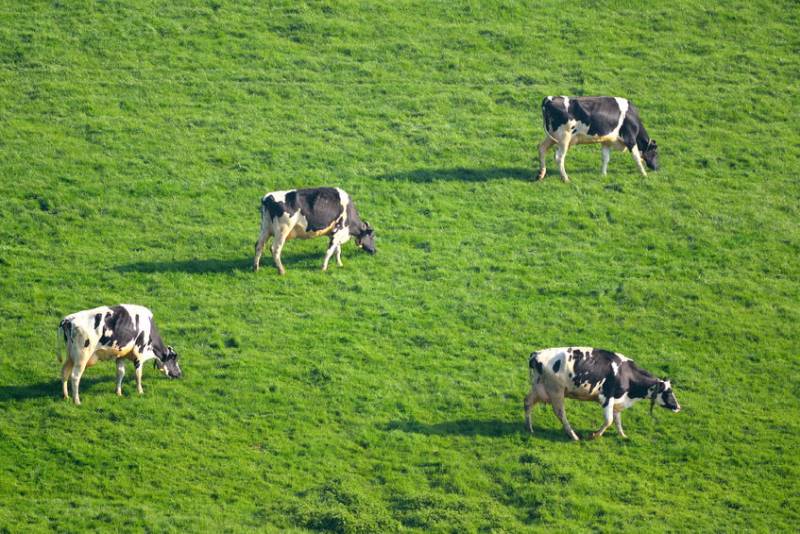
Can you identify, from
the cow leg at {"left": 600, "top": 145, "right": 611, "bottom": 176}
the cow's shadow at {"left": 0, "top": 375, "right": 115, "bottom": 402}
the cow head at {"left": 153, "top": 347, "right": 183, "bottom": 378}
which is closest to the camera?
the cow's shadow at {"left": 0, "top": 375, "right": 115, "bottom": 402}

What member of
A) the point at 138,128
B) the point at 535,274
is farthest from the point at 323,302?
the point at 138,128

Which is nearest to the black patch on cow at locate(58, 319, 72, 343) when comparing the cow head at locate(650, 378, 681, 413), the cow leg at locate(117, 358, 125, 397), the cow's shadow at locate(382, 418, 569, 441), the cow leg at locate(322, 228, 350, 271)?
the cow leg at locate(117, 358, 125, 397)

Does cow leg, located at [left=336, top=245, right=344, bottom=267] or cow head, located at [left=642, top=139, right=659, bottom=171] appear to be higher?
cow head, located at [left=642, top=139, right=659, bottom=171]

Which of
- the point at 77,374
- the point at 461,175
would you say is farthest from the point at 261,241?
the point at 461,175

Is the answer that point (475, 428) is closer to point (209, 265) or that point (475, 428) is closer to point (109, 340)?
point (109, 340)

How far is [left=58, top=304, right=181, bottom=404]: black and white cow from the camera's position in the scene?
95.2ft

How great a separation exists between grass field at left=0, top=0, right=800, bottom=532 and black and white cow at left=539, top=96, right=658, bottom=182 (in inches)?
45.0

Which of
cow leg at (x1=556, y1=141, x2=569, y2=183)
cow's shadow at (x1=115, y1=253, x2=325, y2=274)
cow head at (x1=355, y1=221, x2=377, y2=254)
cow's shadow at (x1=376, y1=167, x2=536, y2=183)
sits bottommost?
cow's shadow at (x1=115, y1=253, x2=325, y2=274)

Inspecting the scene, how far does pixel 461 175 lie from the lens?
135 feet

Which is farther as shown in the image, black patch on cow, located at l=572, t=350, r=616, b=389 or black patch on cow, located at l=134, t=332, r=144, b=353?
black patch on cow, located at l=134, t=332, r=144, b=353

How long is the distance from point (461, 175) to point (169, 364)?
1373 cm

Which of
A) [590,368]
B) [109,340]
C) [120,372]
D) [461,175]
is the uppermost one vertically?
[461,175]

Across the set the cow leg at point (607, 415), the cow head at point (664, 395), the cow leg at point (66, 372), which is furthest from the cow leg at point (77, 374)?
the cow head at point (664, 395)

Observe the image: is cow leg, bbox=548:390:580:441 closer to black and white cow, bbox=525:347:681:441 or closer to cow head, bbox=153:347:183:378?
black and white cow, bbox=525:347:681:441
